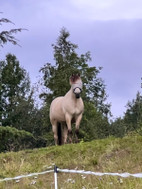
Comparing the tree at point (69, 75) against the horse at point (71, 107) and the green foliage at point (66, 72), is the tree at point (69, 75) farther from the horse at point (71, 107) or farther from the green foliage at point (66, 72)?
the horse at point (71, 107)

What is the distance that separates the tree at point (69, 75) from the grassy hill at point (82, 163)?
18544 millimetres

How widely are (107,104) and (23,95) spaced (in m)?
10.9

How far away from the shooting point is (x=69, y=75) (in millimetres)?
27984

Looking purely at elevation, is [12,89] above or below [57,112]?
above

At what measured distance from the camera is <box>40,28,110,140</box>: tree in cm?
2809

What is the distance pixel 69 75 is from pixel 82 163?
2056cm

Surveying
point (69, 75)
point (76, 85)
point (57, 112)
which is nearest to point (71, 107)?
point (76, 85)

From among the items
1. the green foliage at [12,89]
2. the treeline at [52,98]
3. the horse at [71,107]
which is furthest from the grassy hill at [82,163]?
the green foliage at [12,89]

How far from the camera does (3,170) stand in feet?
27.4

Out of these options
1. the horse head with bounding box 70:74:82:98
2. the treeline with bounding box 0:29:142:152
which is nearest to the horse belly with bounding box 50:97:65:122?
the horse head with bounding box 70:74:82:98

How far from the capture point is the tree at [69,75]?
28094 millimetres

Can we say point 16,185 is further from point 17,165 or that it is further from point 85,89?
point 85,89

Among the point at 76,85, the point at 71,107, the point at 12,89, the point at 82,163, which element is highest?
the point at 12,89

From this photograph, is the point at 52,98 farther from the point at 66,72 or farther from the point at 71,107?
the point at 71,107
